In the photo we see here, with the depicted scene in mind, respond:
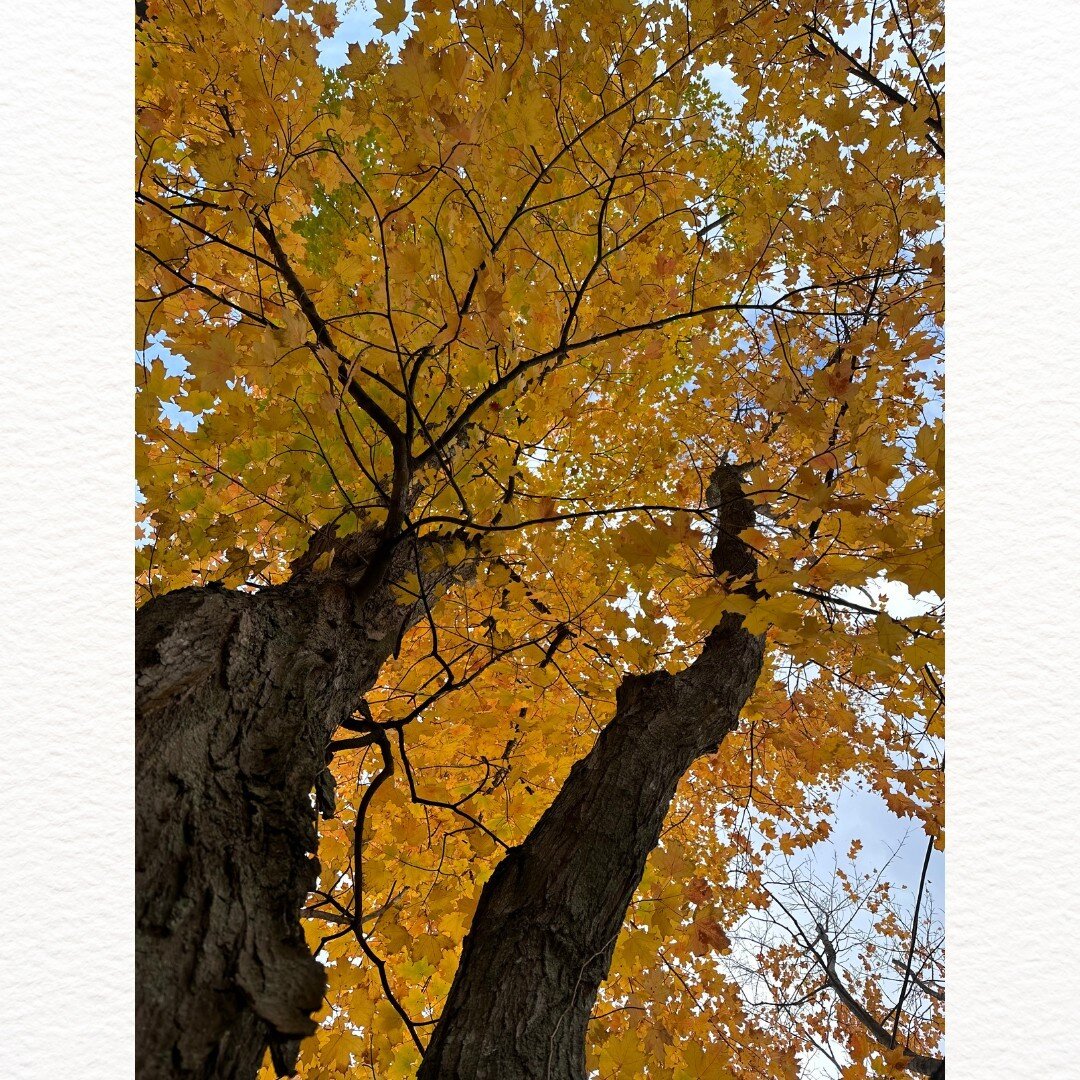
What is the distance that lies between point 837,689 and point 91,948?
286 cm

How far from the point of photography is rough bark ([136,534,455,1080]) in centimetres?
70

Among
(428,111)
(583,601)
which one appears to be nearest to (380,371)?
(428,111)

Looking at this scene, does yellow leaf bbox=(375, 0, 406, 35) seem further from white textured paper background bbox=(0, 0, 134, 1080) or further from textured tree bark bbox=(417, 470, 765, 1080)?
textured tree bark bbox=(417, 470, 765, 1080)

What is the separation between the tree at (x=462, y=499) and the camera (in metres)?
1.02

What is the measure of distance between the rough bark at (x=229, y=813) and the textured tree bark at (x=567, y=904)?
0.48m

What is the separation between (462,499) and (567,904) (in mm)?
857

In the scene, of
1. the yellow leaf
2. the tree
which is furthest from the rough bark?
the yellow leaf

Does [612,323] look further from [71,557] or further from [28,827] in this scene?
[28,827]

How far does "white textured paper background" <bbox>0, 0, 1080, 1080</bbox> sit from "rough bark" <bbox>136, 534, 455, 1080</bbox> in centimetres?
5

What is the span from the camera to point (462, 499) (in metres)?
1.22
